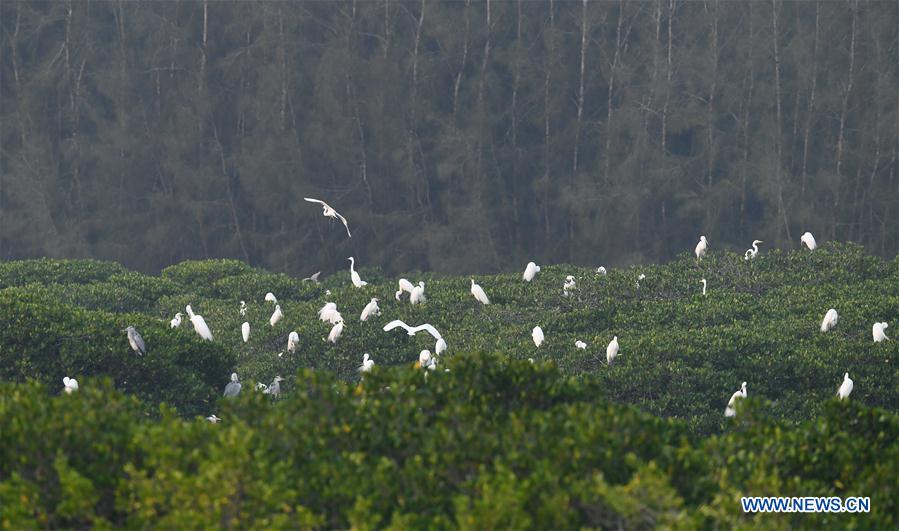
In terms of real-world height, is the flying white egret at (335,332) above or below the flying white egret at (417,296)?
below

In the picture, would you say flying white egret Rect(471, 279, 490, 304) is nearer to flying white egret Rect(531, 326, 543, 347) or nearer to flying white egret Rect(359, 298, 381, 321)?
flying white egret Rect(359, 298, 381, 321)

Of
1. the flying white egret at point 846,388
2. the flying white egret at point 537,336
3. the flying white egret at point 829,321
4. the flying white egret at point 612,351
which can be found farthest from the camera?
the flying white egret at point 537,336

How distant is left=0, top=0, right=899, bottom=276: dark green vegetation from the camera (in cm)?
2720

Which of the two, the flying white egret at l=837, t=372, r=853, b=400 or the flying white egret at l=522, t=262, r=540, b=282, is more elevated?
the flying white egret at l=522, t=262, r=540, b=282

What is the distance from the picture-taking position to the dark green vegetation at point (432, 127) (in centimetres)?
2720

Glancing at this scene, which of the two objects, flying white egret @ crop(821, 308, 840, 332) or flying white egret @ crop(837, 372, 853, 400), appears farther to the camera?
flying white egret @ crop(821, 308, 840, 332)

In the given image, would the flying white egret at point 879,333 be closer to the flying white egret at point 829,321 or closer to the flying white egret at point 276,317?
the flying white egret at point 829,321

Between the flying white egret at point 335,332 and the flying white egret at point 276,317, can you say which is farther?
the flying white egret at point 276,317

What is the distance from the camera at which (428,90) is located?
92.2 ft

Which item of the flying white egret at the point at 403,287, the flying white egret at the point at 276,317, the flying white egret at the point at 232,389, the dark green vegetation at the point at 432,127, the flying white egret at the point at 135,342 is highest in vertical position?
the dark green vegetation at the point at 432,127

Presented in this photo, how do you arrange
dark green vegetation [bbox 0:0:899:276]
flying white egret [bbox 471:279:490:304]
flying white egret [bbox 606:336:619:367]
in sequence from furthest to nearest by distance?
1. dark green vegetation [bbox 0:0:899:276]
2. flying white egret [bbox 471:279:490:304]
3. flying white egret [bbox 606:336:619:367]

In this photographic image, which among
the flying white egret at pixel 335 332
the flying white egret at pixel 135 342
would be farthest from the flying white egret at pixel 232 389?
the flying white egret at pixel 335 332

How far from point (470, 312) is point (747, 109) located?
13.3m

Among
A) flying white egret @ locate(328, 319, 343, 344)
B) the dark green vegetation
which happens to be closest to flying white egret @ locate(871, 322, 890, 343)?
flying white egret @ locate(328, 319, 343, 344)
